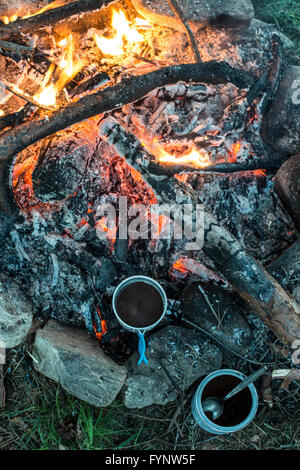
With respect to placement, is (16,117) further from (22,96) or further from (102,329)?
(102,329)

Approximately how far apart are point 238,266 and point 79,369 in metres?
1.27

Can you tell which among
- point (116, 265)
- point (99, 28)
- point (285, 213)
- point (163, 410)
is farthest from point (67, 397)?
point (99, 28)

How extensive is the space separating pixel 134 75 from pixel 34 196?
4.00 ft

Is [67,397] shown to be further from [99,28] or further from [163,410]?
[99,28]

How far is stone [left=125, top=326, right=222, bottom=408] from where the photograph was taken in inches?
95.5

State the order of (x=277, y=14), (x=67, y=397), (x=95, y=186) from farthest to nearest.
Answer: (x=277, y=14) < (x=95, y=186) < (x=67, y=397)

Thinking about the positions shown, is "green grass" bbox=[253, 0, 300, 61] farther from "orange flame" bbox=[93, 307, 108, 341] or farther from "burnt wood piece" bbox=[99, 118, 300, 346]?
"orange flame" bbox=[93, 307, 108, 341]

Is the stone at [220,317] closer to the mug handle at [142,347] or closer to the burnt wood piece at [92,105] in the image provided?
the mug handle at [142,347]

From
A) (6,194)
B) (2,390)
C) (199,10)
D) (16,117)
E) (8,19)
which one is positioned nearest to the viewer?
(2,390)

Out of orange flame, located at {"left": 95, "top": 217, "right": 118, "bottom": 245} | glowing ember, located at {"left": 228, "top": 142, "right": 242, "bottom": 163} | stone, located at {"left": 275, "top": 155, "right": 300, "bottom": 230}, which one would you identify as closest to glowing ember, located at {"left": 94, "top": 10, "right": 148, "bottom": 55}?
glowing ember, located at {"left": 228, "top": 142, "right": 242, "bottom": 163}

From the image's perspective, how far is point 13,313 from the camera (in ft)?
7.91

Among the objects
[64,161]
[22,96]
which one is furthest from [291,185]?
[22,96]

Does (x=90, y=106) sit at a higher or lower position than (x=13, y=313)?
higher
